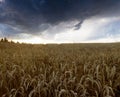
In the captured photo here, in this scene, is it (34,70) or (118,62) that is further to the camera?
(118,62)

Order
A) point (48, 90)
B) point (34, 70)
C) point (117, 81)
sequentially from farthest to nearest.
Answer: point (34, 70) → point (117, 81) → point (48, 90)

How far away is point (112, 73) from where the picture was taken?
4727mm

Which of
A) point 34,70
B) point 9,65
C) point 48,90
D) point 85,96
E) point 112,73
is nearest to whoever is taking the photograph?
point 85,96

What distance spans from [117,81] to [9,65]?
285 cm

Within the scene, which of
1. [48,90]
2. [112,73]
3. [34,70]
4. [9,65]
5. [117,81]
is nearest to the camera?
[48,90]

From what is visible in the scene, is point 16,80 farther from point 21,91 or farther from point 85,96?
point 85,96

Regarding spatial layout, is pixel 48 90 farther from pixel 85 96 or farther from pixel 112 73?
pixel 112 73

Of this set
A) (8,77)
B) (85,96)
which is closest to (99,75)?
(85,96)

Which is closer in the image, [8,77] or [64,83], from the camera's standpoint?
[64,83]

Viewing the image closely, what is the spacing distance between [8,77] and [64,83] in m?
1.34

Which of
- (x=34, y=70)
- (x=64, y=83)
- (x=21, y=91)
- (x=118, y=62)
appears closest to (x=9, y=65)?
(x=34, y=70)

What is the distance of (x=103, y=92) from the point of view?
12.6ft

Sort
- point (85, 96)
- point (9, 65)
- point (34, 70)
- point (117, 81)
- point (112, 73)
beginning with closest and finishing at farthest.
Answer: point (85, 96)
point (117, 81)
point (112, 73)
point (34, 70)
point (9, 65)

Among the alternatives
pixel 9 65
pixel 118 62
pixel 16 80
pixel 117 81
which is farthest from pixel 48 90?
pixel 118 62
